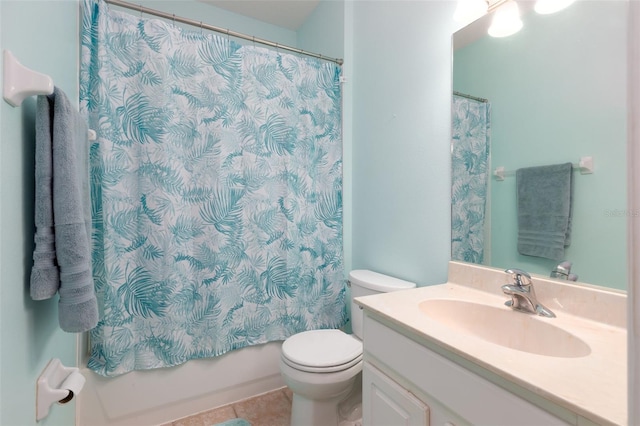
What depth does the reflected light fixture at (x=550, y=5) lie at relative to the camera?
3.15ft

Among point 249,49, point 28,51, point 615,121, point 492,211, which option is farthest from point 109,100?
point 615,121

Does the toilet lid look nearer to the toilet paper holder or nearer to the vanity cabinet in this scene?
the vanity cabinet

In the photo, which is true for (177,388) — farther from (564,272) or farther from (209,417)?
(564,272)

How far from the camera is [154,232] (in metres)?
1.50

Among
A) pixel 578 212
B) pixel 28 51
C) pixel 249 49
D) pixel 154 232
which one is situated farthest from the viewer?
pixel 249 49

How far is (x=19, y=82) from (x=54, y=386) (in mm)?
882

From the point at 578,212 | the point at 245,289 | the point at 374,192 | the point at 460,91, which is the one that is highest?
the point at 460,91

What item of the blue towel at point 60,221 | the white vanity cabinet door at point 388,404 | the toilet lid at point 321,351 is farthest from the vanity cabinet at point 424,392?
the blue towel at point 60,221

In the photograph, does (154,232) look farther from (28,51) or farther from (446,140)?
(446,140)

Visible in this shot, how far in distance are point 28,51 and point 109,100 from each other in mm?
672

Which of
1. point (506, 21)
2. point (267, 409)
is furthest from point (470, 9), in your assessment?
point (267, 409)

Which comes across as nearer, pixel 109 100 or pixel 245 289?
pixel 109 100

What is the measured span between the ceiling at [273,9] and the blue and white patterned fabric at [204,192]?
2.38 feet

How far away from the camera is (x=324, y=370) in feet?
4.22
